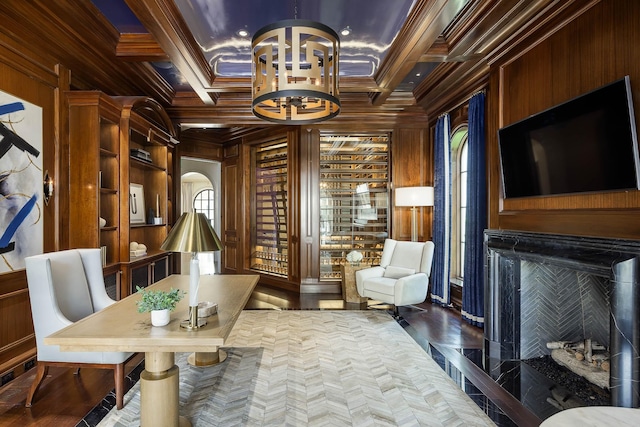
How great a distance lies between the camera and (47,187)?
3.19 m

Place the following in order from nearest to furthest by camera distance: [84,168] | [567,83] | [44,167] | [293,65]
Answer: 1. [293,65]
2. [567,83]
3. [44,167]
4. [84,168]

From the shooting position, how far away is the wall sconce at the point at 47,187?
3162 millimetres

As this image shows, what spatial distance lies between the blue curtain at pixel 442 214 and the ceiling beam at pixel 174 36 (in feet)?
10.5

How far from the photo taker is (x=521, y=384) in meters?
2.73

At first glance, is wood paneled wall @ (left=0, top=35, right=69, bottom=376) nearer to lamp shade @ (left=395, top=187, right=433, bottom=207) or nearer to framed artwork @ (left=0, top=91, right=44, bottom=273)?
framed artwork @ (left=0, top=91, right=44, bottom=273)

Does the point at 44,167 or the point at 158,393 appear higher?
the point at 44,167

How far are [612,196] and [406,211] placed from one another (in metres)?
3.75

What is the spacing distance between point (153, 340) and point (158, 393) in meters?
0.40

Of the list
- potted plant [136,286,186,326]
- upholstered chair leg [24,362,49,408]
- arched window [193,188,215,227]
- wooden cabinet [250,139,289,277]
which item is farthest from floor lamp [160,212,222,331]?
arched window [193,188,215,227]

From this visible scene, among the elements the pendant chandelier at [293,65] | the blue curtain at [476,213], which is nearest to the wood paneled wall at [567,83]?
the blue curtain at [476,213]

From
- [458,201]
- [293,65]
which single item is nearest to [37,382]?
[293,65]

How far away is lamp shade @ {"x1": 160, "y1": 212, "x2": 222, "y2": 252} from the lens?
1896mm

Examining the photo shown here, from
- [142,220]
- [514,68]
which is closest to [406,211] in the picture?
[514,68]

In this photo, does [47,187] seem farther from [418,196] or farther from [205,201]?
[205,201]
